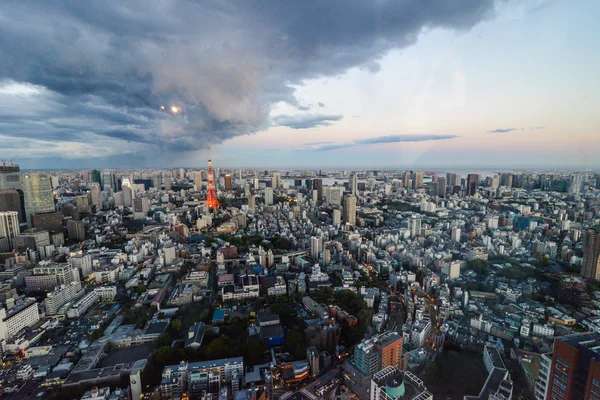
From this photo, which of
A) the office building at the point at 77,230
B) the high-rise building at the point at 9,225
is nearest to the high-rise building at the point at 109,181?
the office building at the point at 77,230

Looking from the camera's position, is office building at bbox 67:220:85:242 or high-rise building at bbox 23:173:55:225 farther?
high-rise building at bbox 23:173:55:225

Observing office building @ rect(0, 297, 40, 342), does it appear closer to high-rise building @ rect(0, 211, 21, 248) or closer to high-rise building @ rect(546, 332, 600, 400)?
high-rise building @ rect(0, 211, 21, 248)

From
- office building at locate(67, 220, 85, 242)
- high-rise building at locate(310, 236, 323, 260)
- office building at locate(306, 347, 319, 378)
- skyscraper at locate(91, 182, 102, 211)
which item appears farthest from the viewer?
skyscraper at locate(91, 182, 102, 211)

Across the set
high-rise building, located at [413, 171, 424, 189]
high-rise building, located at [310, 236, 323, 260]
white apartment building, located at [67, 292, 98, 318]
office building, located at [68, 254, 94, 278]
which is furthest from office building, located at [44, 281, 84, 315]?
high-rise building, located at [413, 171, 424, 189]

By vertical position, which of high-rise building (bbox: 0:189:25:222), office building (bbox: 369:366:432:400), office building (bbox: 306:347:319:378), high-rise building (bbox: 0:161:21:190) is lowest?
office building (bbox: 306:347:319:378)

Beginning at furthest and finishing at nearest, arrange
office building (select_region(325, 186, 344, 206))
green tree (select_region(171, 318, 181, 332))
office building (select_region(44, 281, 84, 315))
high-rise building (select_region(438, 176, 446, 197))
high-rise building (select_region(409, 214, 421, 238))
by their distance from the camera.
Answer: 1. office building (select_region(325, 186, 344, 206))
2. high-rise building (select_region(438, 176, 446, 197))
3. high-rise building (select_region(409, 214, 421, 238))
4. office building (select_region(44, 281, 84, 315))
5. green tree (select_region(171, 318, 181, 332))

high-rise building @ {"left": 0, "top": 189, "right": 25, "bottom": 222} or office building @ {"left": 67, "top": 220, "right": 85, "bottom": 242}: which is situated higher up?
high-rise building @ {"left": 0, "top": 189, "right": 25, "bottom": 222}
